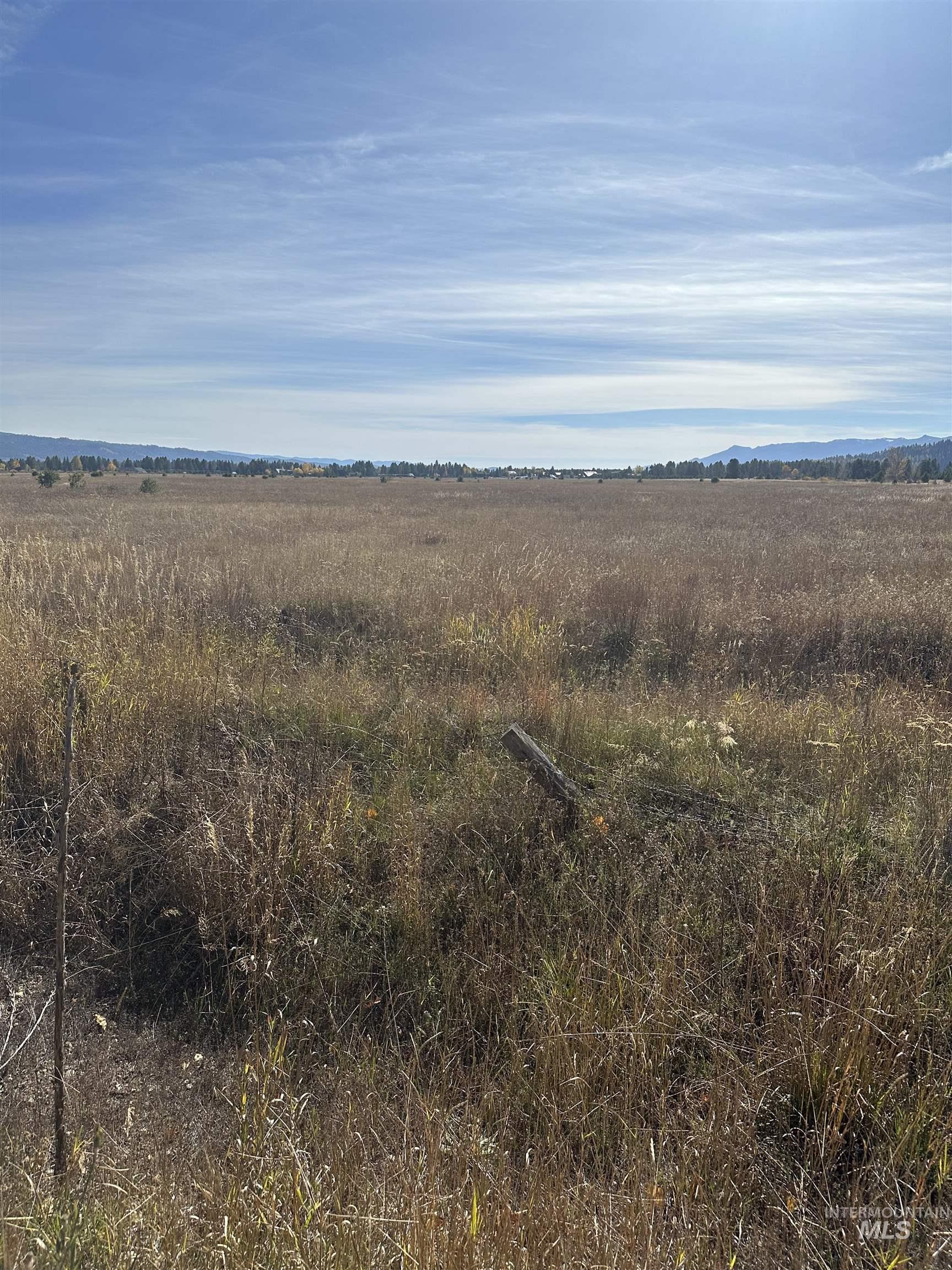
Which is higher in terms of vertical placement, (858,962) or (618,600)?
(618,600)

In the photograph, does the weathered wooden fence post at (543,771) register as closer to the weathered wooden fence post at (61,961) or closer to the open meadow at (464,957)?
the open meadow at (464,957)

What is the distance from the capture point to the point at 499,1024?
10.3 ft

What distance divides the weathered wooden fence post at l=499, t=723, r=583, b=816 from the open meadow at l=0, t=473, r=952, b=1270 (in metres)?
0.11

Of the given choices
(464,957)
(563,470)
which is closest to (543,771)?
(464,957)

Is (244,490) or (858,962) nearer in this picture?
(858,962)

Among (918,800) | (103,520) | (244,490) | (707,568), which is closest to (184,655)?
(918,800)

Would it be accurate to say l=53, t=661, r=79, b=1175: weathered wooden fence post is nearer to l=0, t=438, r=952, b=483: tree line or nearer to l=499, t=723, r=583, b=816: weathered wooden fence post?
l=499, t=723, r=583, b=816: weathered wooden fence post

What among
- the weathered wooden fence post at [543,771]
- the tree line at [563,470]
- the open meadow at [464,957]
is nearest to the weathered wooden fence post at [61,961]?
the open meadow at [464,957]

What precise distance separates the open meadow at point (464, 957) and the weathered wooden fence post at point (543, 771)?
11 cm

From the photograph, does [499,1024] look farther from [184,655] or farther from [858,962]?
[184,655]

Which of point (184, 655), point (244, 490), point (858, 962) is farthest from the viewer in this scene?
point (244, 490)

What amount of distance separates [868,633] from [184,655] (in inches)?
292

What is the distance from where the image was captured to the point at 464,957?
339cm

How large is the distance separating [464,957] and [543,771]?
1253 millimetres
